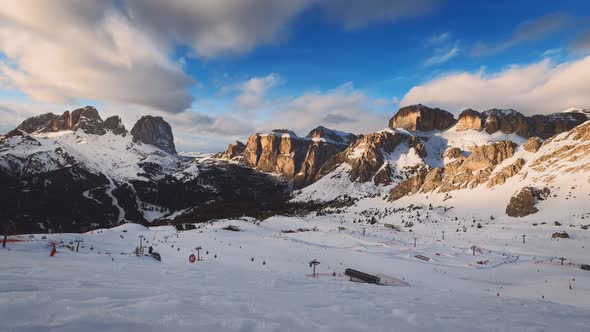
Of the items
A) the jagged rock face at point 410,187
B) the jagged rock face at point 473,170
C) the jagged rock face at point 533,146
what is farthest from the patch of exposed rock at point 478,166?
the jagged rock face at point 410,187

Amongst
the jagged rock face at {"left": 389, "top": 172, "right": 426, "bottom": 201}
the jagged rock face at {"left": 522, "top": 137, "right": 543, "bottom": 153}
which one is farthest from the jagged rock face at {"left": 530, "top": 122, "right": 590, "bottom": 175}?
the jagged rock face at {"left": 389, "top": 172, "right": 426, "bottom": 201}

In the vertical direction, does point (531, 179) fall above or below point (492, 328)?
above

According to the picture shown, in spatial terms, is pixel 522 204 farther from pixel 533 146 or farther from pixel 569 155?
pixel 533 146

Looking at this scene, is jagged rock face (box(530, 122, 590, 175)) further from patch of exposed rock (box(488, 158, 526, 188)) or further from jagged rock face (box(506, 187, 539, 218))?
jagged rock face (box(506, 187, 539, 218))

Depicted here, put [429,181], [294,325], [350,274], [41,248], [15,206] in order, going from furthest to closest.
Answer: [15,206], [429,181], [350,274], [41,248], [294,325]

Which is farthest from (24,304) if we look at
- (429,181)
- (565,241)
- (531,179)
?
(429,181)

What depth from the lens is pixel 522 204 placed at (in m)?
82.8

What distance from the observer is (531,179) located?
98.9 m

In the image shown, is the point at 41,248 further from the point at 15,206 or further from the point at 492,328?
the point at 15,206

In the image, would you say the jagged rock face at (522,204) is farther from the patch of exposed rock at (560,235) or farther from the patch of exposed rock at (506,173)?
the patch of exposed rock at (560,235)

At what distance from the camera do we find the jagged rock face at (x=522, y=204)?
8075cm

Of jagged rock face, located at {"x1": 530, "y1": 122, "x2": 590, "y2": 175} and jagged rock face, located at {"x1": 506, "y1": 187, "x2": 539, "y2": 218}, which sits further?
jagged rock face, located at {"x1": 530, "y1": 122, "x2": 590, "y2": 175}

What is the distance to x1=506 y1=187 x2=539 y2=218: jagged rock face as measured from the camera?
80.8 m

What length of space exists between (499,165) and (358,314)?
136827mm
